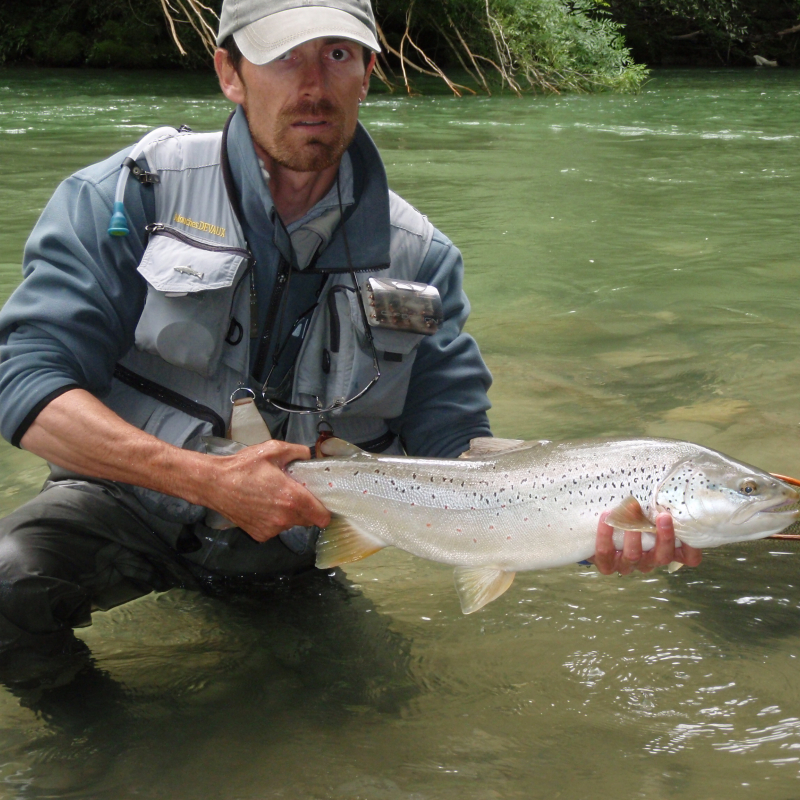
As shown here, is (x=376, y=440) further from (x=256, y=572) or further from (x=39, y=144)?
(x=39, y=144)

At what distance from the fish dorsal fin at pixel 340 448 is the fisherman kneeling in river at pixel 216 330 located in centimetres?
8

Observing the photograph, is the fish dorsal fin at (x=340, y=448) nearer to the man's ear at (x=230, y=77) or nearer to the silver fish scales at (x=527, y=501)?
the silver fish scales at (x=527, y=501)

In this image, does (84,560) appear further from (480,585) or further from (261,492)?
(480,585)

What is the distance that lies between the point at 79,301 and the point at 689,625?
2.05m

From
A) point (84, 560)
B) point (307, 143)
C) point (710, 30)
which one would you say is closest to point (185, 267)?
point (307, 143)

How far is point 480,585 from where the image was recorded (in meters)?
2.79

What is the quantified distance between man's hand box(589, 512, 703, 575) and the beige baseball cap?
1.46 meters

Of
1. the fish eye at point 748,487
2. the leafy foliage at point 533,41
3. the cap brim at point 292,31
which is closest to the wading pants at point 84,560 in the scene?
the cap brim at point 292,31

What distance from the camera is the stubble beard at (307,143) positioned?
3.04 m

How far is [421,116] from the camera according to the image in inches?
670

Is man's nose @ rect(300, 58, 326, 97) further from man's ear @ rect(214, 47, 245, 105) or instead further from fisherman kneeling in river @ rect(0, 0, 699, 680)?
man's ear @ rect(214, 47, 245, 105)

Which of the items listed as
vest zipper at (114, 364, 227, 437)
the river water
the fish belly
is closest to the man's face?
vest zipper at (114, 364, 227, 437)

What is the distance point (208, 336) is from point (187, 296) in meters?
0.12

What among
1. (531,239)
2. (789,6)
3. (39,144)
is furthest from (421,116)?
(789,6)
